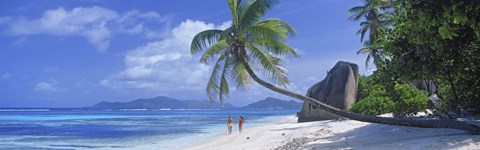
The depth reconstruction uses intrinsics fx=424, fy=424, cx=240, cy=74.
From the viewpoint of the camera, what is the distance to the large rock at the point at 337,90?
2772 cm

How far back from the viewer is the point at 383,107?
21453mm

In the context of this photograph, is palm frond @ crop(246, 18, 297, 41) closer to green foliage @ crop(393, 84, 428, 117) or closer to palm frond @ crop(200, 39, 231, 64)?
palm frond @ crop(200, 39, 231, 64)

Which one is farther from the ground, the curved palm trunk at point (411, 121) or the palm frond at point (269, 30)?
the palm frond at point (269, 30)

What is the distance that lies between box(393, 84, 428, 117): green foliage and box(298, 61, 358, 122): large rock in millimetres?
8610

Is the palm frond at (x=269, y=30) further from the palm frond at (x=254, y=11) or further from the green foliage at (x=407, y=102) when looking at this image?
the green foliage at (x=407, y=102)

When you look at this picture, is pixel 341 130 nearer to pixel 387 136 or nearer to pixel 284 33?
pixel 387 136

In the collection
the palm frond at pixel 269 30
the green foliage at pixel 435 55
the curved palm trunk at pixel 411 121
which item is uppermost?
the palm frond at pixel 269 30

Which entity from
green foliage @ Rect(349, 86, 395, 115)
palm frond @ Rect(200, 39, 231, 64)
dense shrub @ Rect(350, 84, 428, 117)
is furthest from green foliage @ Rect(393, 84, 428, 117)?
palm frond @ Rect(200, 39, 231, 64)

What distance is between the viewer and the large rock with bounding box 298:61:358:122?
27719 millimetres

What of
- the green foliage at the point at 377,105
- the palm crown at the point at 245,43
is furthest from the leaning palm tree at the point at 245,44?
the green foliage at the point at 377,105

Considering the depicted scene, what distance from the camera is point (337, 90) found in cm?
2786

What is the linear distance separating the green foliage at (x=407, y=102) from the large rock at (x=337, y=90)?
861cm

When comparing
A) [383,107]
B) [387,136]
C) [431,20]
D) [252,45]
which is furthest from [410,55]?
[383,107]

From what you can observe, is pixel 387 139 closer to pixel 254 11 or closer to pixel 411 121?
pixel 411 121
